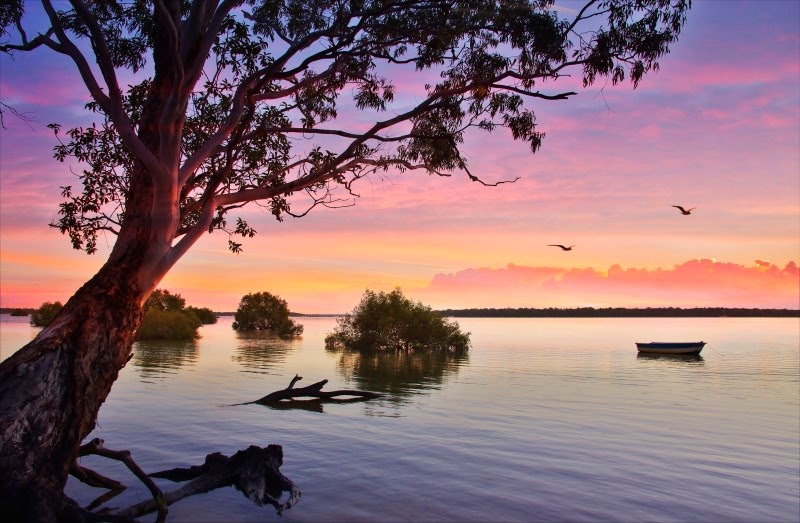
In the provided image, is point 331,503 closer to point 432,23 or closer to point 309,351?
point 432,23

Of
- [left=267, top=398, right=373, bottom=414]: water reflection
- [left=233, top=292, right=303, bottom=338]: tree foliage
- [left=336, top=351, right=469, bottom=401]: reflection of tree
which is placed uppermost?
[left=233, top=292, right=303, bottom=338]: tree foliage

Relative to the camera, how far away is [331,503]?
11.8 meters

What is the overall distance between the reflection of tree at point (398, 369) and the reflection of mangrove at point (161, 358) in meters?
10.5

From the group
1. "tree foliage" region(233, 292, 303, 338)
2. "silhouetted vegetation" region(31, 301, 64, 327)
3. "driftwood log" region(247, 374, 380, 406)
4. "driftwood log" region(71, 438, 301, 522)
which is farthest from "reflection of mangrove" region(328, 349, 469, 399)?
"silhouetted vegetation" region(31, 301, 64, 327)

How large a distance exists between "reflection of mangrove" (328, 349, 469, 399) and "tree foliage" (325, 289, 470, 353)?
1.12 metres

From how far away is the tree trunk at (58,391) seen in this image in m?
8.48

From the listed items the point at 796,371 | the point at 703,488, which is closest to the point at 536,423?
the point at 703,488

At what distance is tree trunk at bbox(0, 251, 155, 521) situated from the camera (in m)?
8.48

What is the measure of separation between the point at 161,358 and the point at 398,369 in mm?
18012

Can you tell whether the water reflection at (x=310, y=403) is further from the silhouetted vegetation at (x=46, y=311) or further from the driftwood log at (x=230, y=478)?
the silhouetted vegetation at (x=46, y=311)

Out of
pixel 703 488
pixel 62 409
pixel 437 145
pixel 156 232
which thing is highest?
pixel 437 145

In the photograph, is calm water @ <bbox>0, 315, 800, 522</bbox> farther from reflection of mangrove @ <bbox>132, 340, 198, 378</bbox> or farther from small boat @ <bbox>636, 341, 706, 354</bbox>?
small boat @ <bbox>636, 341, 706, 354</bbox>

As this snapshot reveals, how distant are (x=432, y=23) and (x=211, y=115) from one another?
597 cm

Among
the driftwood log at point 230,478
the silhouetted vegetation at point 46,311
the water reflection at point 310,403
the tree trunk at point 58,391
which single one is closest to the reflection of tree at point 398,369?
the water reflection at point 310,403
